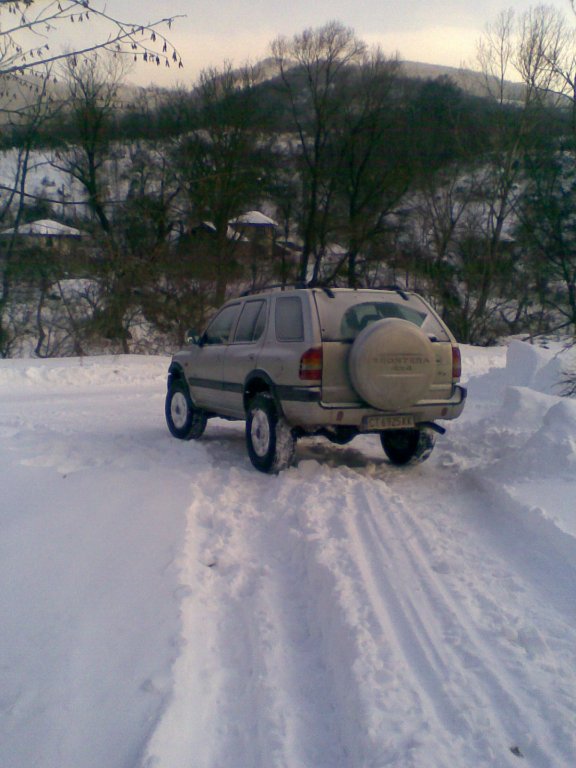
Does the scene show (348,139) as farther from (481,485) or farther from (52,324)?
(481,485)

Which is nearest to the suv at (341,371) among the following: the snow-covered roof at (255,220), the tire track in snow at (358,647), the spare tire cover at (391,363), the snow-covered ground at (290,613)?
the spare tire cover at (391,363)

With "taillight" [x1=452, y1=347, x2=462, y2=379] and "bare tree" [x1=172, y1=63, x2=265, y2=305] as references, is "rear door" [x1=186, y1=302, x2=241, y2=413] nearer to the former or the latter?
"taillight" [x1=452, y1=347, x2=462, y2=379]

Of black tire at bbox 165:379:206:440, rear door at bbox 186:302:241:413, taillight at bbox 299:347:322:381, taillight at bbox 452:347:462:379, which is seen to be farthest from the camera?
black tire at bbox 165:379:206:440

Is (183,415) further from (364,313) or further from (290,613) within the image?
(290,613)

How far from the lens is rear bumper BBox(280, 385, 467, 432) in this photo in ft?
22.8

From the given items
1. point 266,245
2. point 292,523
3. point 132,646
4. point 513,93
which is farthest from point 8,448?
point 513,93

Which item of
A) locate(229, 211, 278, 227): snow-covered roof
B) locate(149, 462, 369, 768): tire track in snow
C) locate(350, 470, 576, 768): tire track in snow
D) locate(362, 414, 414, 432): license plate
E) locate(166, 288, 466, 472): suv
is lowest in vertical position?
locate(149, 462, 369, 768): tire track in snow

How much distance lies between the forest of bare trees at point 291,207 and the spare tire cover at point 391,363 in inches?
478

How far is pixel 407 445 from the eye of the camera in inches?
320

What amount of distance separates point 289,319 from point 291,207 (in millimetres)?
29280

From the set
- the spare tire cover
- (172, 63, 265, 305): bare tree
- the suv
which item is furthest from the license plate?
(172, 63, 265, 305): bare tree

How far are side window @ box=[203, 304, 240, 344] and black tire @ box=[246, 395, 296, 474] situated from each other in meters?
1.47

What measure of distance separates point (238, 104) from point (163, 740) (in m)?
32.0

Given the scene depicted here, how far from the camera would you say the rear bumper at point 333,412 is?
6938 millimetres
